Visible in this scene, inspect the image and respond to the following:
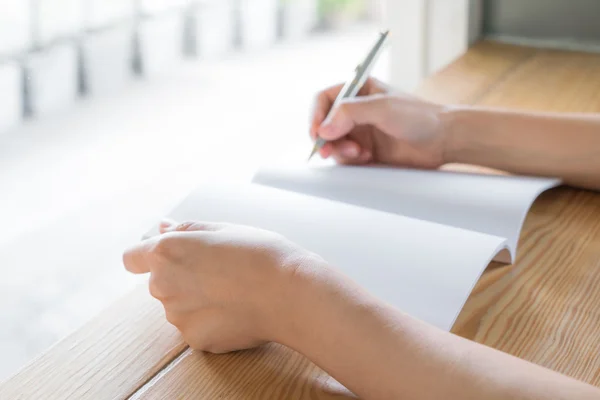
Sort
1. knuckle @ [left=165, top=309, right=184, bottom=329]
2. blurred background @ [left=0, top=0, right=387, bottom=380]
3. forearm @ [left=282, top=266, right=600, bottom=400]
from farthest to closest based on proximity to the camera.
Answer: blurred background @ [left=0, top=0, right=387, bottom=380] → knuckle @ [left=165, top=309, right=184, bottom=329] → forearm @ [left=282, top=266, right=600, bottom=400]

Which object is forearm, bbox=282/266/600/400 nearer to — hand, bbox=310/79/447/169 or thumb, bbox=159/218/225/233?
thumb, bbox=159/218/225/233

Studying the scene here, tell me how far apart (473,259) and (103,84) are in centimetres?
248

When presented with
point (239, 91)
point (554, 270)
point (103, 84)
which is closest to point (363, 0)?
point (239, 91)

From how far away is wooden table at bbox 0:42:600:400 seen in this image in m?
0.52

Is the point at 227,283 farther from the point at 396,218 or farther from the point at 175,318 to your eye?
the point at 396,218

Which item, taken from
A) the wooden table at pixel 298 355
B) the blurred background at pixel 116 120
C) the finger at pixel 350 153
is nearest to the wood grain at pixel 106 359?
the wooden table at pixel 298 355

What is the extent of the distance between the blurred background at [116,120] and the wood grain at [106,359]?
0.92 metres

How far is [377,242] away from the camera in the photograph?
64cm

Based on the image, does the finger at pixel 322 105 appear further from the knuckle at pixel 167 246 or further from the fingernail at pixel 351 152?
the knuckle at pixel 167 246

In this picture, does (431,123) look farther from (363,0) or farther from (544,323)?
(363,0)

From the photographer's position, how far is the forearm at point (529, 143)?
0.82m

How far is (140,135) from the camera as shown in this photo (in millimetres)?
2490

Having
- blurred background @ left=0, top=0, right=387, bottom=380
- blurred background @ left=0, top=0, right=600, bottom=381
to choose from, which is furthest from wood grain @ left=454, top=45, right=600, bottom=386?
blurred background @ left=0, top=0, right=387, bottom=380

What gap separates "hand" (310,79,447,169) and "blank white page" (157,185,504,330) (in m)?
0.18
